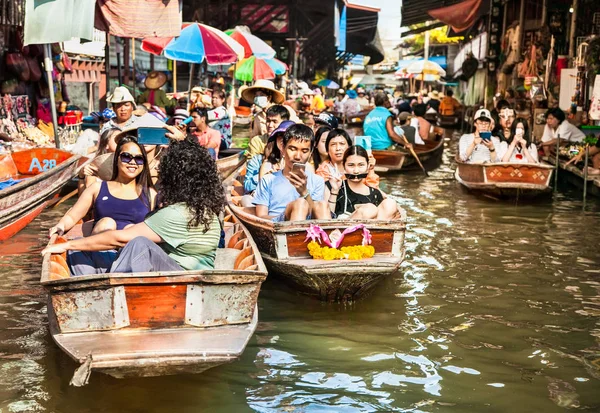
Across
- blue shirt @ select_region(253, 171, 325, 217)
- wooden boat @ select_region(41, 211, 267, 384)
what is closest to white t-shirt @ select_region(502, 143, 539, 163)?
blue shirt @ select_region(253, 171, 325, 217)

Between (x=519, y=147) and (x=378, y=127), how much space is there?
4030 millimetres

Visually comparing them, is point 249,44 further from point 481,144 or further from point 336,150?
point 336,150

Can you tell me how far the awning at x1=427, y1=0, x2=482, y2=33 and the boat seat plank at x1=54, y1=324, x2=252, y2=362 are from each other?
2416cm

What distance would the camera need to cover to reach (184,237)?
546 centimetres

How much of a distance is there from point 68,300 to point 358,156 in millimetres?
2958

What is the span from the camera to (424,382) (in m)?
5.51

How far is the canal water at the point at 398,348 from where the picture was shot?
518 cm

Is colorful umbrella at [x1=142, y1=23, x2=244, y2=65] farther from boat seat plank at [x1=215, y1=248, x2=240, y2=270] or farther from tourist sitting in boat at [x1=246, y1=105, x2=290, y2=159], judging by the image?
boat seat plank at [x1=215, y1=248, x2=240, y2=270]

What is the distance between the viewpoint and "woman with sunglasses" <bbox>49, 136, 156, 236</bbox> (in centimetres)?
591

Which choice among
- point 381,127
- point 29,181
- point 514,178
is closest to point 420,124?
point 381,127

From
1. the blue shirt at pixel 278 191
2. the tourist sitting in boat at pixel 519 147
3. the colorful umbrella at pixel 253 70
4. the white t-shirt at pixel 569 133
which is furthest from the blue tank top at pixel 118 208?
the colorful umbrella at pixel 253 70

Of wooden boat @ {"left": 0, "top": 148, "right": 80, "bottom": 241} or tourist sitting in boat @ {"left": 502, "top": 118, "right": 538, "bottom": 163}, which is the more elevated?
tourist sitting in boat @ {"left": 502, "top": 118, "right": 538, "bottom": 163}

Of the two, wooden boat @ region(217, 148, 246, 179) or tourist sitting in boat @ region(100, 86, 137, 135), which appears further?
wooden boat @ region(217, 148, 246, 179)

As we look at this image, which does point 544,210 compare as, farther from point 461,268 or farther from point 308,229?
point 308,229
